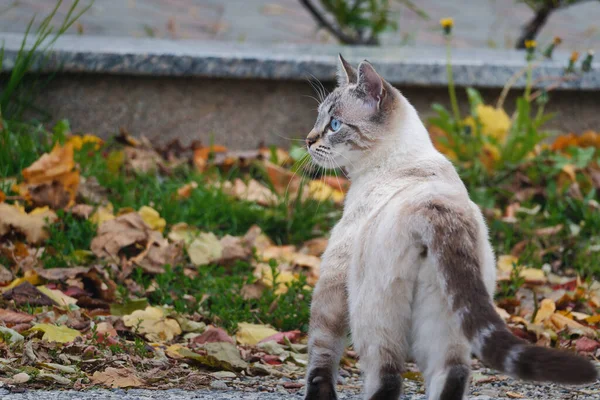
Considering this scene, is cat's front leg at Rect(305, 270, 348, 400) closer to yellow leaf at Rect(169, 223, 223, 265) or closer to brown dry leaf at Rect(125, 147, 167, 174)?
yellow leaf at Rect(169, 223, 223, 265)

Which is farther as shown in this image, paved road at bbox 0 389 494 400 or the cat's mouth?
the cat's mouth

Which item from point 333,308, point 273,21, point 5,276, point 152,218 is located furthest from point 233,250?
point 273,21

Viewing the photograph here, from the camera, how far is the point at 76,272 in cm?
345

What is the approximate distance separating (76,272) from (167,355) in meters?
0.70

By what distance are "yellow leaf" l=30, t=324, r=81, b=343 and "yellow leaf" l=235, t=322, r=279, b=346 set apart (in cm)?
61

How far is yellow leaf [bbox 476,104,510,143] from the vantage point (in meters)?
4.89

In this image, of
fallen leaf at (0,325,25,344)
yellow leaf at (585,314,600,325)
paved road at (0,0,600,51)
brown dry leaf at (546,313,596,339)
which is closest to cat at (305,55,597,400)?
fallen leaf at (0,325,25,344)

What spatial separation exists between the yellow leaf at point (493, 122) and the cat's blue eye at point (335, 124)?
2234 millimetres

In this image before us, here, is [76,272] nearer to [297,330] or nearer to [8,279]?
[8,279]

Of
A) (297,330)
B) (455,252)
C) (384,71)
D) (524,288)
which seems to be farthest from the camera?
(384,71)

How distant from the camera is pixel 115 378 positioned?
2598mm

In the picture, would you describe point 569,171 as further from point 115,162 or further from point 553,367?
point 553,367

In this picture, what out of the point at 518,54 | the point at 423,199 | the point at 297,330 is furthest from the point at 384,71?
the point at 423,199

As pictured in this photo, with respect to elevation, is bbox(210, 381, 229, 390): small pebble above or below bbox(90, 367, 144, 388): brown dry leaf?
below
